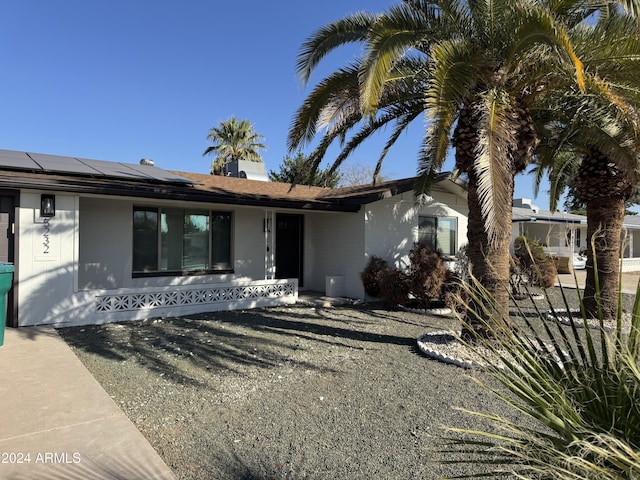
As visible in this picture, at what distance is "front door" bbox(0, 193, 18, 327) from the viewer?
7758mm

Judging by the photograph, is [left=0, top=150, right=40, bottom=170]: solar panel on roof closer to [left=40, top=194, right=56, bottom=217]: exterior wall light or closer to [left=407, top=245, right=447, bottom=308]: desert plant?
[left=40, top=194, right=56, bottom=217]: exterior wall light

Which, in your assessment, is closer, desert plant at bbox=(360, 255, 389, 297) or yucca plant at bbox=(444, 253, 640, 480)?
yucca plant at bbox=(444, 253, 640, 480)

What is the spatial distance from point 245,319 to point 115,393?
4.44m

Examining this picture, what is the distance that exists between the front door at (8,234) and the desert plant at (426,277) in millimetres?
8466

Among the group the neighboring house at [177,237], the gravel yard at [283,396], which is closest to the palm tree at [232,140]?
the neighboring house at [177,237]

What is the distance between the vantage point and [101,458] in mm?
3383

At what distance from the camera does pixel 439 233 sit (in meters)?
14.2

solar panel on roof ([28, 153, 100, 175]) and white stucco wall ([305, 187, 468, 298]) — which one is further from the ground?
solar panel on roof ([28, 153, 100, 175])

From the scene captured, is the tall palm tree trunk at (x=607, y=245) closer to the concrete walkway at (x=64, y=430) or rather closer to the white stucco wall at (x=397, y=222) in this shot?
the white stucco wall at (x=397, y=222)

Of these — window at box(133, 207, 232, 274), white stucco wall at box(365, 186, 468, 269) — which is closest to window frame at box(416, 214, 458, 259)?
white stucco wall at box(365, 186, 468, 269)

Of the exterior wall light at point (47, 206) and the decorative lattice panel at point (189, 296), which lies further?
the decorative lattice panel at point (189, 296)

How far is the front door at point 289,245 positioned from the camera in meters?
13.4

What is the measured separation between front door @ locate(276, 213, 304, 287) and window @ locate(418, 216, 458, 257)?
398 centimetres

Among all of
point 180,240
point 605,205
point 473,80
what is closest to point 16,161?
point 180,240
